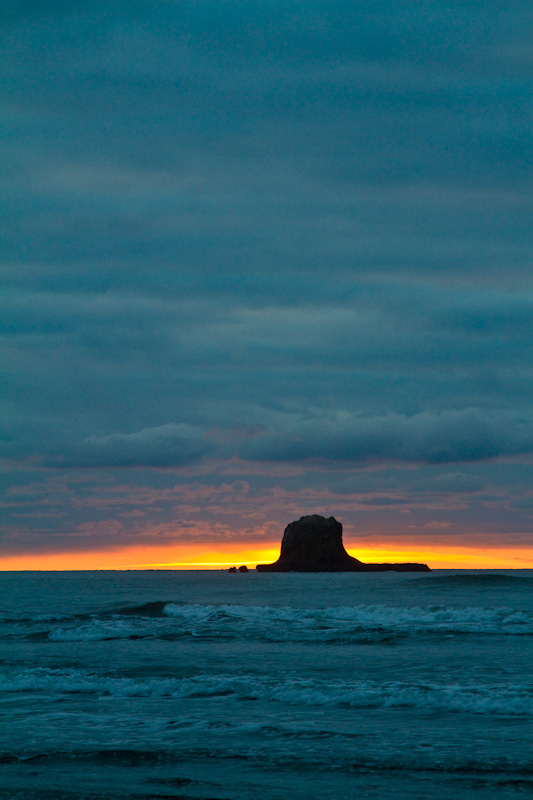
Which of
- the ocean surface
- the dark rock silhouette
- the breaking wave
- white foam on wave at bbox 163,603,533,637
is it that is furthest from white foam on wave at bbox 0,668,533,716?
the dark rock silhouette

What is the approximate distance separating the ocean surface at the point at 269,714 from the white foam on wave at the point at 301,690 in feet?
0.26

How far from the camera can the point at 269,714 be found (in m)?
18.0

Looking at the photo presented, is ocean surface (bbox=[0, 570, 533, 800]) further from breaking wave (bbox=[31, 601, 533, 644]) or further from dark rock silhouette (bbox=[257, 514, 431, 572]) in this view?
dark rock silhouette (bbox=[257, 514, 431, 572])

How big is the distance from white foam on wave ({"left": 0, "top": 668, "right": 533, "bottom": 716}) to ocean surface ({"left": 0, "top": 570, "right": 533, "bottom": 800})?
0.08 metres

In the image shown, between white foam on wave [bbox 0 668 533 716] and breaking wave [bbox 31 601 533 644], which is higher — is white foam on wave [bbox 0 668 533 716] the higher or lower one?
the higher one

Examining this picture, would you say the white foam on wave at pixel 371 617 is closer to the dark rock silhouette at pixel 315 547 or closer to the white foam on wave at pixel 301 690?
the white foam on wave at pixel 301 690

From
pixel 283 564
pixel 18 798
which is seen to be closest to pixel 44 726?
pixel 18 798

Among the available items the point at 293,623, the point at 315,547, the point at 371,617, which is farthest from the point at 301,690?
the point at 315,547

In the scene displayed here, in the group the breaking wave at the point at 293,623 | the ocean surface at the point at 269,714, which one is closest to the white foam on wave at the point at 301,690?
the ocean surface at the point at 269,714

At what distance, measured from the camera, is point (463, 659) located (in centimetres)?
2686

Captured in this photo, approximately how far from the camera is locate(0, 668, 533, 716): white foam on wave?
1877cm

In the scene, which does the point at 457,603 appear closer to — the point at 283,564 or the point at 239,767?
the point at 239,767

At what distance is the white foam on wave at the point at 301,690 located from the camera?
18.8 metres

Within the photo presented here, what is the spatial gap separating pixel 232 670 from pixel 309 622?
1896 cm
